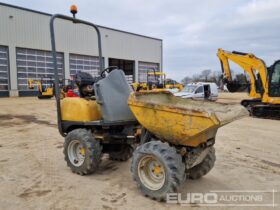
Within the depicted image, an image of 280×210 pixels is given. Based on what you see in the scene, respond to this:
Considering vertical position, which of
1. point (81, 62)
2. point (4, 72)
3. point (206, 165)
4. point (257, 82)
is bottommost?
point (206, 165)

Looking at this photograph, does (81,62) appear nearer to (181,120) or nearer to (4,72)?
(4,72)

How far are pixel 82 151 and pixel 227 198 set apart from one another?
230 centimetres

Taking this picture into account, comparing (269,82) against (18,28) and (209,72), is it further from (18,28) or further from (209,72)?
(209,72)

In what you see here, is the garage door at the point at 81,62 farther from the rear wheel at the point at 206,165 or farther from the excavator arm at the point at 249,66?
the rear wheel at the point at 206,165

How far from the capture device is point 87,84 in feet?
15.5

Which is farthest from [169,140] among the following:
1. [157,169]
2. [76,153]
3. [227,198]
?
[76,153]

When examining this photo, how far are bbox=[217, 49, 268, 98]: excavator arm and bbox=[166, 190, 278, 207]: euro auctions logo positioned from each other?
363 inches

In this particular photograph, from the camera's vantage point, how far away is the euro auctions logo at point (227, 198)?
11.0 feet

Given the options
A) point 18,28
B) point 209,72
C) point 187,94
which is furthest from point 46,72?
point 209,72

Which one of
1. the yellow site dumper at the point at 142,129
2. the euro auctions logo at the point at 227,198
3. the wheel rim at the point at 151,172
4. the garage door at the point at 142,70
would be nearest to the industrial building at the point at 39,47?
the garage door at the point at 142,70

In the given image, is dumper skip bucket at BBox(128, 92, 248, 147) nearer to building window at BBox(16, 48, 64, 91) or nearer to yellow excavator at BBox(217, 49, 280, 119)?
yellow excavator at BBox(217, 49, 280, 119)

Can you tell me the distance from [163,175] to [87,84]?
87.5 inches

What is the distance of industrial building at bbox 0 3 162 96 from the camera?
84.6 feet

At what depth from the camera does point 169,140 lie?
136 inches
